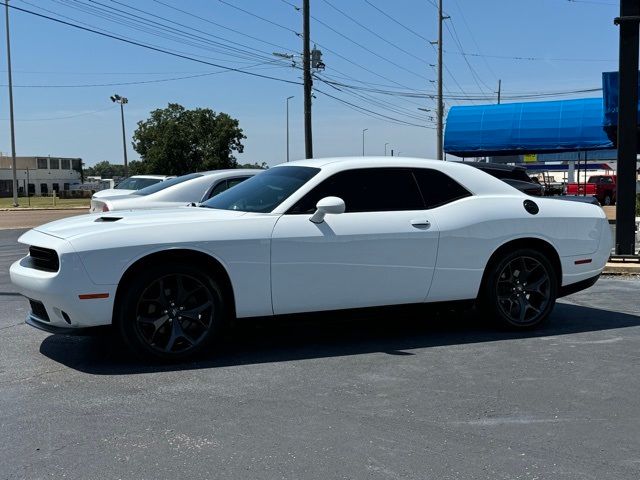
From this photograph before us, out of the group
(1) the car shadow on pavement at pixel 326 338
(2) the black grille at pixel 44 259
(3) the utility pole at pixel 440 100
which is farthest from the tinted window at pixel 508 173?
(3) the utility pole at pixel 440 100

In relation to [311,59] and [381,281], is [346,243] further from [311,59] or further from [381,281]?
[311,59]

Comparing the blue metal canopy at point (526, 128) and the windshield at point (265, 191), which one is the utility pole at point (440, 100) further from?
the windshield at point (265, 191)

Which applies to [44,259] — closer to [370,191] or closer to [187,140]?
[370,191]

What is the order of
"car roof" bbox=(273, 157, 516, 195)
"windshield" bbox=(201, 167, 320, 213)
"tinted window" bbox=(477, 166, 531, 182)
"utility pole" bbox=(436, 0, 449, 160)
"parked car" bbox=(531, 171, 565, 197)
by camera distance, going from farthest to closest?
"utility pole" bbox=(436, 0, 449, 160) → "parked car" bbox=(531, 171, 565, 197) → "tinted window" bbox=(477, 166, 531, 182) → "car roof" bbox=(273, 157, 516, 195) → "windshield" bbox=(201, 167, 320, 213)

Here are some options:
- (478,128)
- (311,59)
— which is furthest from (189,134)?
(478,128)

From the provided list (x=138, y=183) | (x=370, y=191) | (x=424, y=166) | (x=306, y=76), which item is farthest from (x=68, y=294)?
(x=306, y=76)

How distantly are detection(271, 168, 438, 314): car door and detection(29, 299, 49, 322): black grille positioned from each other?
1.69 meters

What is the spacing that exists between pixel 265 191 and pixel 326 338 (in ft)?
4.61

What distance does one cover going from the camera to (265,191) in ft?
18.7

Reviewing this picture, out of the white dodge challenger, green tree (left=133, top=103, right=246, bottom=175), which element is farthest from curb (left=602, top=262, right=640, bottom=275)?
green tree (left=133, top=103, right=246, bottom=175)

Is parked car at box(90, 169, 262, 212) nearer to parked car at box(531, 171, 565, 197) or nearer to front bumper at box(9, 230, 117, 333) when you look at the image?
front bumper at box(9, 230, 117, 333)

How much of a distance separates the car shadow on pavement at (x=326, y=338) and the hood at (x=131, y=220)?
2.91 ft

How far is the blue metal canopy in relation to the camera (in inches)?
805

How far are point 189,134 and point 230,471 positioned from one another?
7512 centimetres
